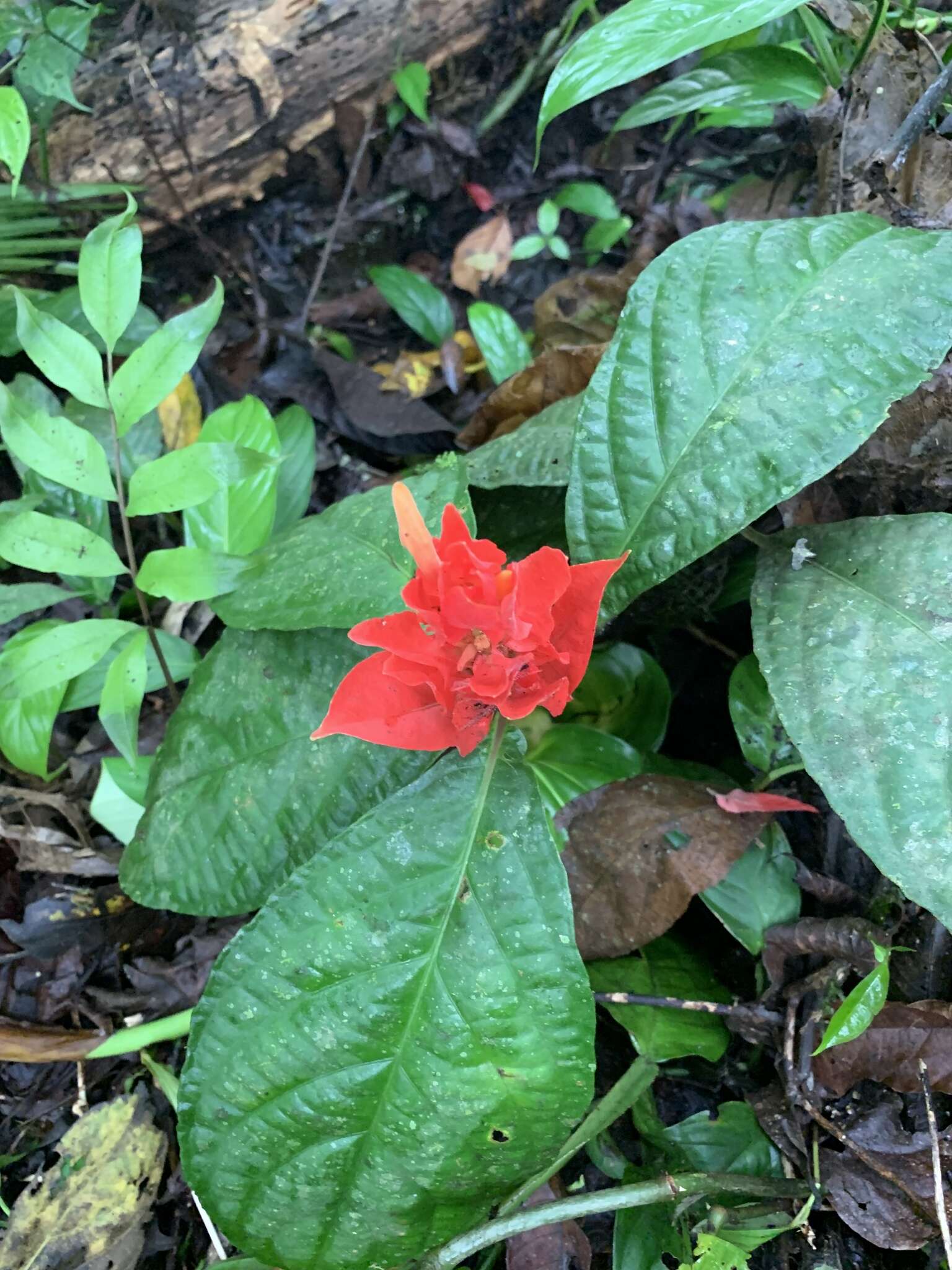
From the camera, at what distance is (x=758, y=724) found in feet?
3.87

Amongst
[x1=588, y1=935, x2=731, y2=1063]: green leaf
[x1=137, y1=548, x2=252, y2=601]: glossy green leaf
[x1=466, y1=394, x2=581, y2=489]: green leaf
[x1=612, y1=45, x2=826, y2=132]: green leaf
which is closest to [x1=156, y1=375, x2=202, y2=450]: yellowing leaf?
[x1=137, y1=548, x2=252, y2=601]: glossy green leaf

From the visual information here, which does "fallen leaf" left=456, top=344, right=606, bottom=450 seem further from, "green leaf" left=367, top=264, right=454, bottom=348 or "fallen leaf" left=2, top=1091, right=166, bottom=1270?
"fallen leaf" left=2, top=1091, right=166, bottom=1270

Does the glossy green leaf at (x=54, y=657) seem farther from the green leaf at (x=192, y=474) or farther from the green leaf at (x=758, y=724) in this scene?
the green leaf at (x=758, y=724)

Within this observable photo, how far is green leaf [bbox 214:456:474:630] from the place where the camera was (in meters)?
1.04

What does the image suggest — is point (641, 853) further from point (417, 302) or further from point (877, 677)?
point (417, 302)

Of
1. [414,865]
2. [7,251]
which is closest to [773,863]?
[414,865]

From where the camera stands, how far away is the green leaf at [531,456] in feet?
3.81

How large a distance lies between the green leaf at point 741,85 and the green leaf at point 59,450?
103 centimetres

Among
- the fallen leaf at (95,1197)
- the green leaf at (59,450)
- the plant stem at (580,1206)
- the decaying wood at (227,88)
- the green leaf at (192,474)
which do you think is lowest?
the fallen leaf at (95,1197)

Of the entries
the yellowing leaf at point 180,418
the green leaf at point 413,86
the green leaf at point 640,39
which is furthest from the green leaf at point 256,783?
the green leaf at point 413,86

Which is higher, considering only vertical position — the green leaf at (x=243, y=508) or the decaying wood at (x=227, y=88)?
the decaying wood at (x=227, y=88)

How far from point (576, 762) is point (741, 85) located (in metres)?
1.20

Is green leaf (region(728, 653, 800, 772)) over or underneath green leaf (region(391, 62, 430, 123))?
underneath

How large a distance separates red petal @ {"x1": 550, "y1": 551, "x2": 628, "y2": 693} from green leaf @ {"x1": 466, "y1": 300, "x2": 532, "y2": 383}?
1.02 metres
